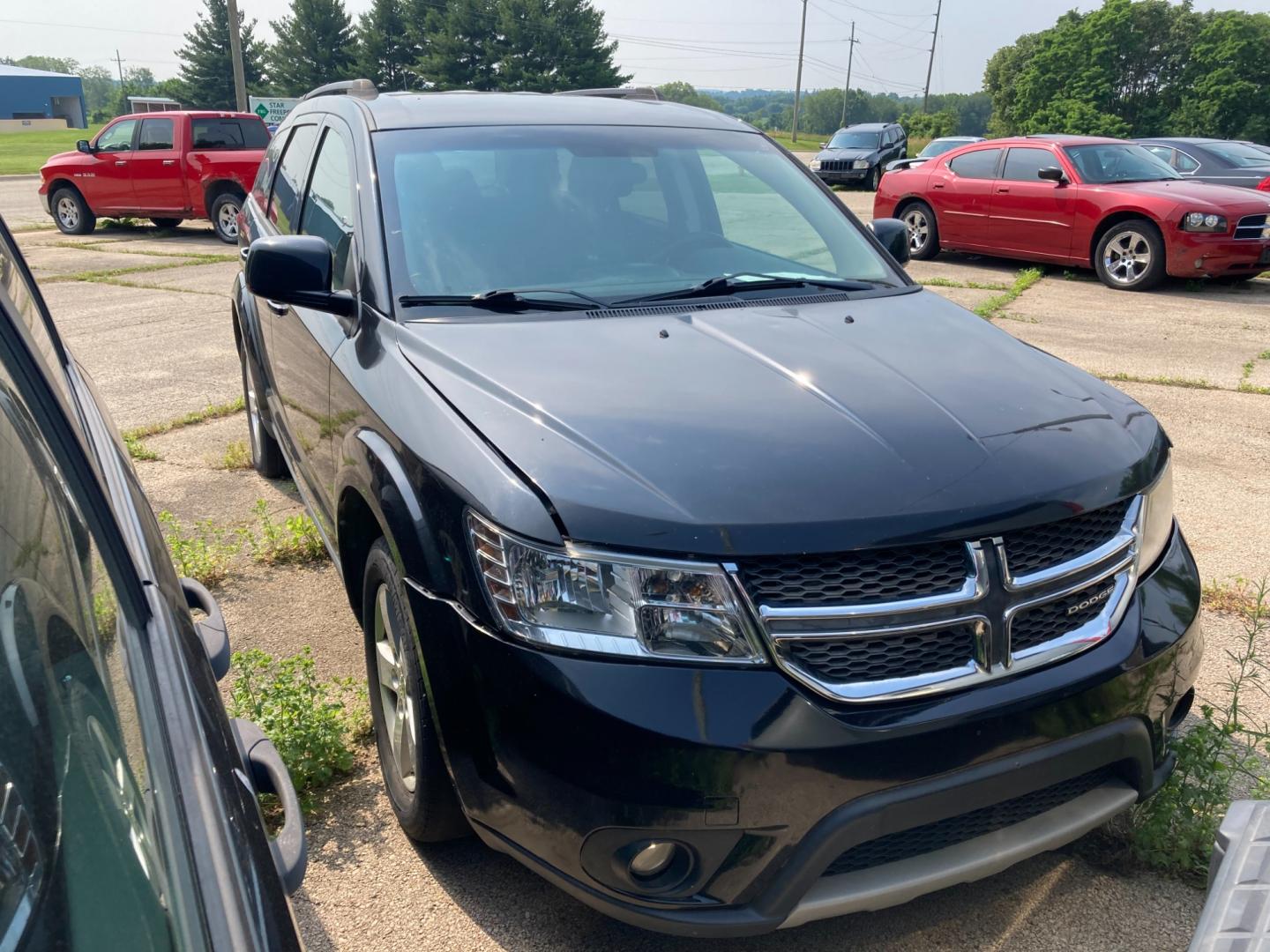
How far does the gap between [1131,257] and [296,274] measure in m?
10.7

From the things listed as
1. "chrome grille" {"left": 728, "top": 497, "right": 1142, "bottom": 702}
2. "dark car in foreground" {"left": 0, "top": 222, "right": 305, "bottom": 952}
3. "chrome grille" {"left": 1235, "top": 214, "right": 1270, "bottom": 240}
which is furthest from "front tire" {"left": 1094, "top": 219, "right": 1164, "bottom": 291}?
"dark car in foreground" {"left": 0, "top": 222, "right": 305, "bottom": 952}

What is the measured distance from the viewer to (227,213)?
637 inches

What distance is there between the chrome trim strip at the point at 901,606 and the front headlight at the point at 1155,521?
551 mm

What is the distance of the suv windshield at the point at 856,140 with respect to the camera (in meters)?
27.3

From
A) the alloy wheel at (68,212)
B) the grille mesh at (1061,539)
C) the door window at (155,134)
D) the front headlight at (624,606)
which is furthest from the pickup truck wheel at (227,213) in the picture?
the grille mesh at (1061,539)

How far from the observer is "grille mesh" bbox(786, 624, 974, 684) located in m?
2.02

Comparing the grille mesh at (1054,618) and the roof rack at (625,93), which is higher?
the roof rack at (625,93)

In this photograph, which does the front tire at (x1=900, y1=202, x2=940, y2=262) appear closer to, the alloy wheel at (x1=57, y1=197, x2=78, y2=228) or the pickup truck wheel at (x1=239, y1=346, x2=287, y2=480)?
the pickup truck wheel at (x1=239, y1=346, x2=287, y2=480)

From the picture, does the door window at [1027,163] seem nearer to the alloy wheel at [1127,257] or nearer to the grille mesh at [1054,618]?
the alloy wheel at [1127,257]

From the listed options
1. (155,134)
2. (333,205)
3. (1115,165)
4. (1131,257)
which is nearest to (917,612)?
(333,205)

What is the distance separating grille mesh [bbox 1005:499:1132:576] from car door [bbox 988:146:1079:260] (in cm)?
1059

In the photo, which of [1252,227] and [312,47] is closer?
[1252,227]

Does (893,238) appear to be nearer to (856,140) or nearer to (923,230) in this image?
(923,230)

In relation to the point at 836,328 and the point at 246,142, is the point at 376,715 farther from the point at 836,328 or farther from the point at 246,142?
the point at 246,142
